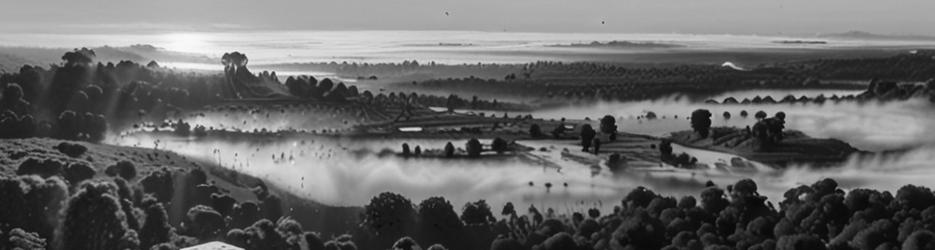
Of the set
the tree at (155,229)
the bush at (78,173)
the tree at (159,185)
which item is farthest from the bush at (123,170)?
the tree at (155,229)

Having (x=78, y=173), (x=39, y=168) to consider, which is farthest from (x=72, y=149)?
(x=39, y=168)

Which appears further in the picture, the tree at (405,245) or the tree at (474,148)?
the tree at (474,148)

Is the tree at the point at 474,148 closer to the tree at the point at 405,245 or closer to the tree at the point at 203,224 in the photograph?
the tree at the point at 203,224

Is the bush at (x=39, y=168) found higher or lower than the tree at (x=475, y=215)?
higher

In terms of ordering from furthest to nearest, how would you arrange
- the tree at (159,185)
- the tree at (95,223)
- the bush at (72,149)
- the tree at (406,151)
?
1. the tree at (406,151)
2. the bush at (72,149)
3. the tree at (159,185)
4. the tree at (95,223)

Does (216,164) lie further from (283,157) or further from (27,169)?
(27,169)

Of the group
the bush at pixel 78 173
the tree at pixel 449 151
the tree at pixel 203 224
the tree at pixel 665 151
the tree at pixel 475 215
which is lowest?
the tree at pixel 665 151

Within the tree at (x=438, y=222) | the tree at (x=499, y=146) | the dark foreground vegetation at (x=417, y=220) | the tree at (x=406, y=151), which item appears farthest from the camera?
the tree at (x=499, y=146)

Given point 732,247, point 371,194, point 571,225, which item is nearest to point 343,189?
point 371,194
